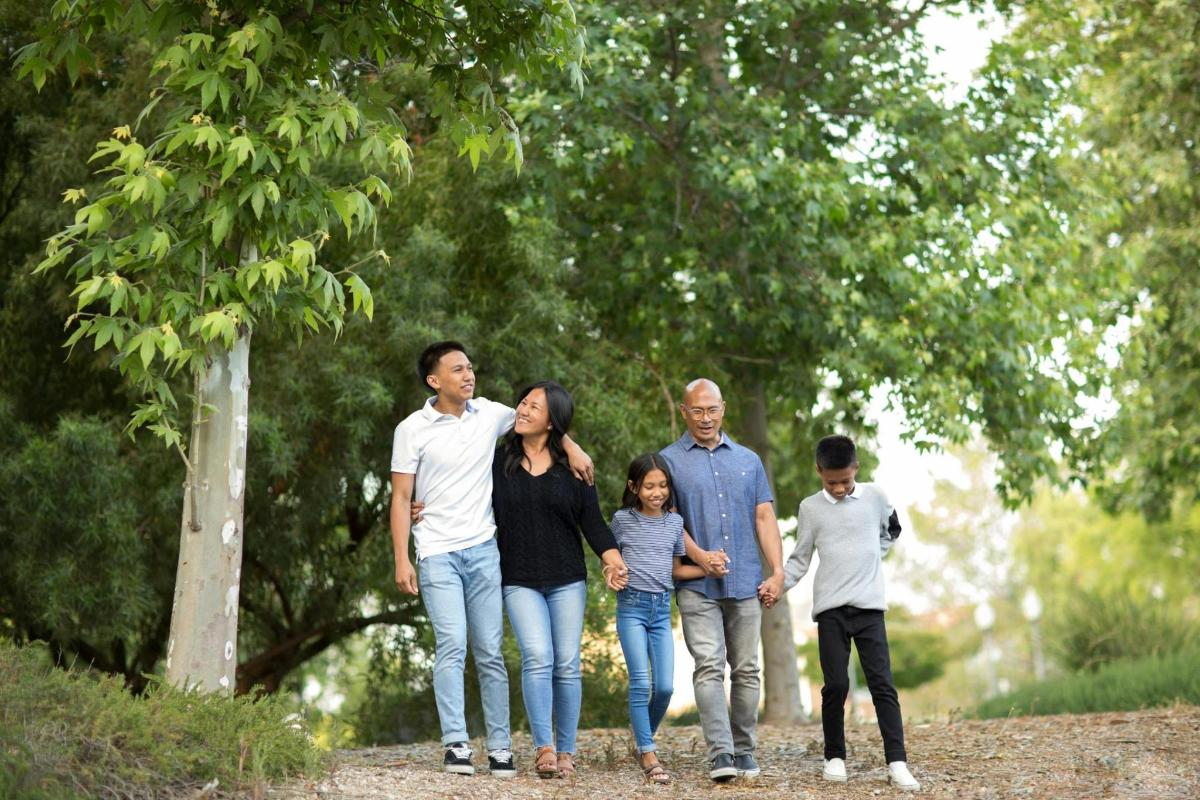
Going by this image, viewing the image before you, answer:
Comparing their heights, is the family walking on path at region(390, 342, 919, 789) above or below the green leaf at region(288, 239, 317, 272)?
below

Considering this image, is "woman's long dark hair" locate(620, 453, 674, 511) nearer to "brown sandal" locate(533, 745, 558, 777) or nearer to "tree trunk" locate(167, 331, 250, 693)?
"brown sandal" locate(533, 745, 558, 777)

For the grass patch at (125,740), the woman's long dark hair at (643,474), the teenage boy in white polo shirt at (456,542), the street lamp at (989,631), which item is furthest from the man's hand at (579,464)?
the street lamp at (989,631)

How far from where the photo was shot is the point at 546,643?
20.7 ft

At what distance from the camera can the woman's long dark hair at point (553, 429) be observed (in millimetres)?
6359

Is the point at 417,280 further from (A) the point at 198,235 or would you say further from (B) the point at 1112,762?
(B) the point at 1112,762

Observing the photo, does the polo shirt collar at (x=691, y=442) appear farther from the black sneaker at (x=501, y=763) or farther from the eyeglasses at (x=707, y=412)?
the black sneaker at (x=501, y=763)

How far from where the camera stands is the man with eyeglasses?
6.39m

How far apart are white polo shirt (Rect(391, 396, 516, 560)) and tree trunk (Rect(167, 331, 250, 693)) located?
75 cm

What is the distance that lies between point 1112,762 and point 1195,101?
11.1 m

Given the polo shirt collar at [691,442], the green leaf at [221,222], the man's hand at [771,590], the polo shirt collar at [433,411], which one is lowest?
the man's hand at [771,590]

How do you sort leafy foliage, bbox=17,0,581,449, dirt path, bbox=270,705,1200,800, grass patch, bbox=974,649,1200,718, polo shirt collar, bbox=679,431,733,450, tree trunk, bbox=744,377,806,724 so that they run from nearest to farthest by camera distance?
leafy foliage, bbox=17,0,581,449 < dirt path, bbox=270,705,1200,800 < polo shirt collar, bbox=679,431,733,450 < grass patch, bbox=974,649,1200,718 < tree trunk, bbox=744,377,806,724

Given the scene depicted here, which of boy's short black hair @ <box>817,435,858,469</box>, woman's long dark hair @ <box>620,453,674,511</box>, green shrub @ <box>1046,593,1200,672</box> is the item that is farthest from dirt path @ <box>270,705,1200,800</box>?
green shrub @ <box>1046,593,1200,672</box>

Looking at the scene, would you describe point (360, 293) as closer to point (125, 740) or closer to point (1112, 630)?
point (125, 740)

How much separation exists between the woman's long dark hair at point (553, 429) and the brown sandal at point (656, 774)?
4.82 feet
